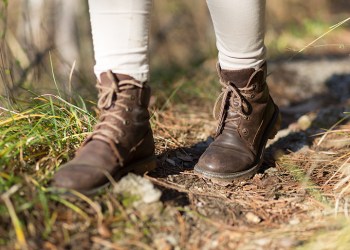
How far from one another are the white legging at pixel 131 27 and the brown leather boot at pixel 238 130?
0.17 metres

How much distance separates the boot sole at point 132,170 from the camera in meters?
1.24

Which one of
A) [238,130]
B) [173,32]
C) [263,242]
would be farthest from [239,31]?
[173,32]

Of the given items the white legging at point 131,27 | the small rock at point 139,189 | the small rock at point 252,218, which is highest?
the white legging at point 131,27

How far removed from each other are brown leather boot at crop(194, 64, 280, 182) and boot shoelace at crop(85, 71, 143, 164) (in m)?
0.37

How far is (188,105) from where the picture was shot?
258cm

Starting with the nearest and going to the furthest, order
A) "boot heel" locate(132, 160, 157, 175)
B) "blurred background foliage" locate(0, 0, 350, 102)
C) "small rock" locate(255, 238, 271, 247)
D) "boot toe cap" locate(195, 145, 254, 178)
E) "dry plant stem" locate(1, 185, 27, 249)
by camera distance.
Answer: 1. "dry plant stem" locate(1, 185, 27, 249)
2. "small rock" locate(255, 238, 271, 247)
3. "boot heel" locate(132, 160, 157, 175)
4. "boot toe cap" locate(195, 145, 254, 178)
5. "blurred background foliage" locate(0, 0, 350, 102)

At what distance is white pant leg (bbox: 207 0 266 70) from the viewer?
1467 millimetres

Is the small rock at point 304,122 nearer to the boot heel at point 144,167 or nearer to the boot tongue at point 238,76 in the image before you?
the boot tongue at point 238,76

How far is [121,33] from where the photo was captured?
1.35m

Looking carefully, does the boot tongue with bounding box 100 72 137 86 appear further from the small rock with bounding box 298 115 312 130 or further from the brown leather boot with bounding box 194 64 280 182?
the small rock with bounding box 298 115 312 130

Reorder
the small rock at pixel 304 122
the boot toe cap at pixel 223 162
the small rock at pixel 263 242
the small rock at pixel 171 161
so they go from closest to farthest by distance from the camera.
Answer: the small rock at pixel 263 242, the boot toe cap at pixel 223 162, the small rock at pixel 171 161, the small rock at pixel 304 122

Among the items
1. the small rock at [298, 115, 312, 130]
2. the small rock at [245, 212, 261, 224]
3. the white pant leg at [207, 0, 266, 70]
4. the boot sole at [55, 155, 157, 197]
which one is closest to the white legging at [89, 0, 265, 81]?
the white pant leg at [207, 0, 266, 70]

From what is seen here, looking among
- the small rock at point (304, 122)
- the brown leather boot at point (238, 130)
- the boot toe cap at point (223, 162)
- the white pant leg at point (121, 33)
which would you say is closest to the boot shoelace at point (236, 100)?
the brown leather boot at point (238, 130)

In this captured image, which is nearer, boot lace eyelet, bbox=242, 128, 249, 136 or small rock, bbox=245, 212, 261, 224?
small rock, bbox=245, 212, 261, 224
